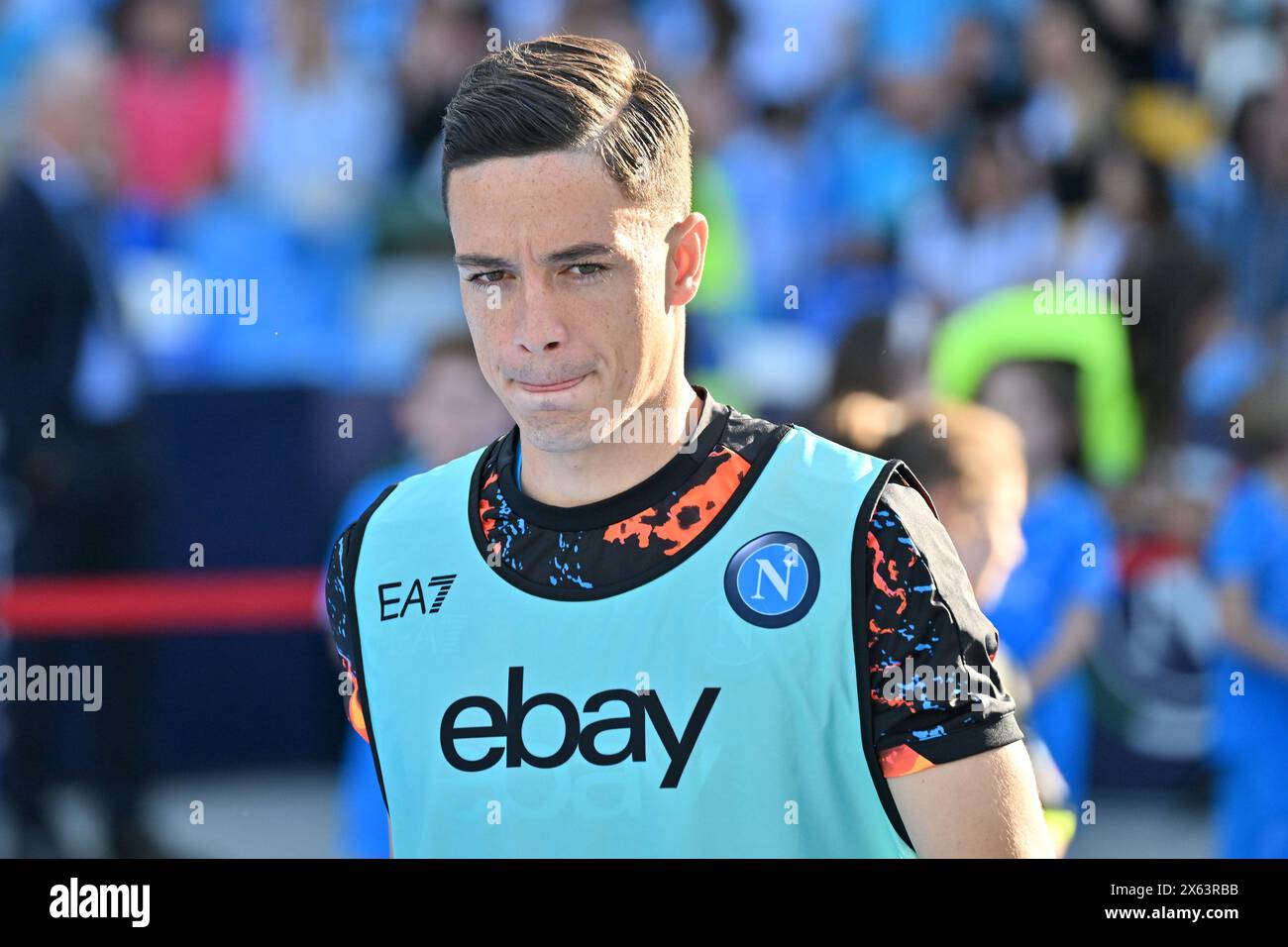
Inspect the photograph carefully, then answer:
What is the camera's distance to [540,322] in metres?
2.24

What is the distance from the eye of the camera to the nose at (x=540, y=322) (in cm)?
Result: 224

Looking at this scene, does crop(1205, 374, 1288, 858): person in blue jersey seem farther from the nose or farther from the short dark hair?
the nose

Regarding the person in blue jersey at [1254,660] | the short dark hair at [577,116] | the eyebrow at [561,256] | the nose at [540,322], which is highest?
the short dark hair at [577,116]

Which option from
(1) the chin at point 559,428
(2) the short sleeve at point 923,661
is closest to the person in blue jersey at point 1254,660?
(2) the short sleeve at point 923,661

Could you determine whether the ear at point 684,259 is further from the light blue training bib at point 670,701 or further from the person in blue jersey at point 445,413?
the person in blue jersey at point 445,413

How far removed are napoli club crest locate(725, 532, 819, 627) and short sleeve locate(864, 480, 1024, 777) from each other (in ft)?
0.31

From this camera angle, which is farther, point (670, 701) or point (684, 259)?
point (684, 259)

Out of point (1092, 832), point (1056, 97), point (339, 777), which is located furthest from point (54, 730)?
point (1056, 97)

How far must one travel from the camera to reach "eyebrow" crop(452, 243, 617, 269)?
2.23 m

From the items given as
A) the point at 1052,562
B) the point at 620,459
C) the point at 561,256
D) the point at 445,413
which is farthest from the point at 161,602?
the point at 561,256

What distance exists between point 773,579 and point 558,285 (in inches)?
19.0

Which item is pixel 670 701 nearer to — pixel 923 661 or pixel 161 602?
pixel 923 661

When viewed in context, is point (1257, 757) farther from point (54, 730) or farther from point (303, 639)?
point (54, 730)
